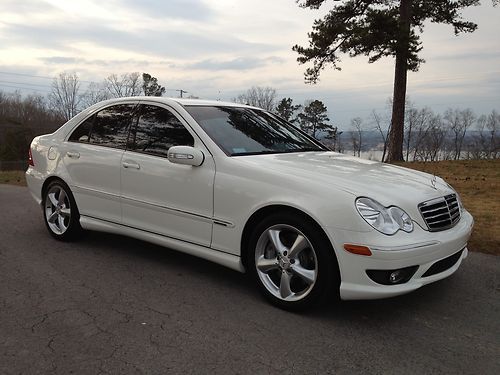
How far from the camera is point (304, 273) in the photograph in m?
3.45

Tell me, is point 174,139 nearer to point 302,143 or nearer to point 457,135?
point 302,143

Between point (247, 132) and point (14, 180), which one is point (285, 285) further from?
point (14, 180)

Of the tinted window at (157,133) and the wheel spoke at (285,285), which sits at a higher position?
the tinted window at (157,133)

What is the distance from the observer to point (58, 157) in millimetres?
5312

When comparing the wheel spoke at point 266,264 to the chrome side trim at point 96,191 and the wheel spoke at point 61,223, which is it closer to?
the chrome side trim at point 96,191

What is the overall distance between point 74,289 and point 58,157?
1.94 metres

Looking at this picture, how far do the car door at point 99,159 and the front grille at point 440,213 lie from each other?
9.26 ft

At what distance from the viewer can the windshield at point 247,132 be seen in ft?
13.7

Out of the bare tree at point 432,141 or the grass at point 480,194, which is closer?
the grass at point 480,194

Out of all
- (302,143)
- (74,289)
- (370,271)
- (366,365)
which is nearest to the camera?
(366,365)

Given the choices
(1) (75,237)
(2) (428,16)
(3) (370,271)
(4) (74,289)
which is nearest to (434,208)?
(3) (370,271)

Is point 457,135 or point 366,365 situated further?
point 457,135

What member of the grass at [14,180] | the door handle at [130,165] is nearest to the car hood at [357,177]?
the door handle at [130,165]

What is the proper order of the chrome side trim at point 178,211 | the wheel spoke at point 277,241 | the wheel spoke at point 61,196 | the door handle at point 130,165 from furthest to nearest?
the wheel spoke at point 61,196
the door handle at point 130,165
the chrome side trim at point 178,211
the wheel spoke at point 277,241
